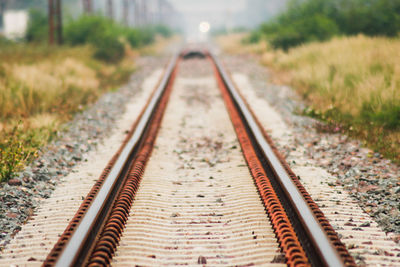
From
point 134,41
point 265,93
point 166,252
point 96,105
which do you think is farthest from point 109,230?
point 134,41

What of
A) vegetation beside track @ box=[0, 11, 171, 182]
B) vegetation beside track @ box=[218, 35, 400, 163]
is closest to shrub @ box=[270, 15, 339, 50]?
vegetation beside track @ box=[218, 35, 400, 163]

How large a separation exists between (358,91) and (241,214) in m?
5.01

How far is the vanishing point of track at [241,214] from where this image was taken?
2.70m

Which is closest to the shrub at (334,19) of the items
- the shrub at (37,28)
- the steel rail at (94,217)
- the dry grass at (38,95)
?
the dry grass at (38,95)

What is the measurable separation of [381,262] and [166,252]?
1.76m

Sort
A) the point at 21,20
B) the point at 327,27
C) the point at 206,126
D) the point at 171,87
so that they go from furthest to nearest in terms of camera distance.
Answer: the point at 21,20
the point at 327,27
the point at 171,87
the point at 206,126

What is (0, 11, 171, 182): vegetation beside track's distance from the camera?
18.1 ft

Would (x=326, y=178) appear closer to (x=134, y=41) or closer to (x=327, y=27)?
(x=327, y=27)

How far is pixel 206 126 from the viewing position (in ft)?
22.9

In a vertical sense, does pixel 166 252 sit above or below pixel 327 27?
below

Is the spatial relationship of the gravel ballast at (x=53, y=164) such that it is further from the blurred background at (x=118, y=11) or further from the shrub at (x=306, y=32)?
the blurred background at (x=118, y=11)

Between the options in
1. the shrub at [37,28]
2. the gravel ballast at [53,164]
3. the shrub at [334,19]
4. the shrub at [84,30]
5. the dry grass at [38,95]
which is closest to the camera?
the gravel ballast at [53,164]

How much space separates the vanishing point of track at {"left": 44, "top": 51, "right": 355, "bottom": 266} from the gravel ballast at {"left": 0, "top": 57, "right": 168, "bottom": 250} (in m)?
0.70

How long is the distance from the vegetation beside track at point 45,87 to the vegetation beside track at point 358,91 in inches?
203
